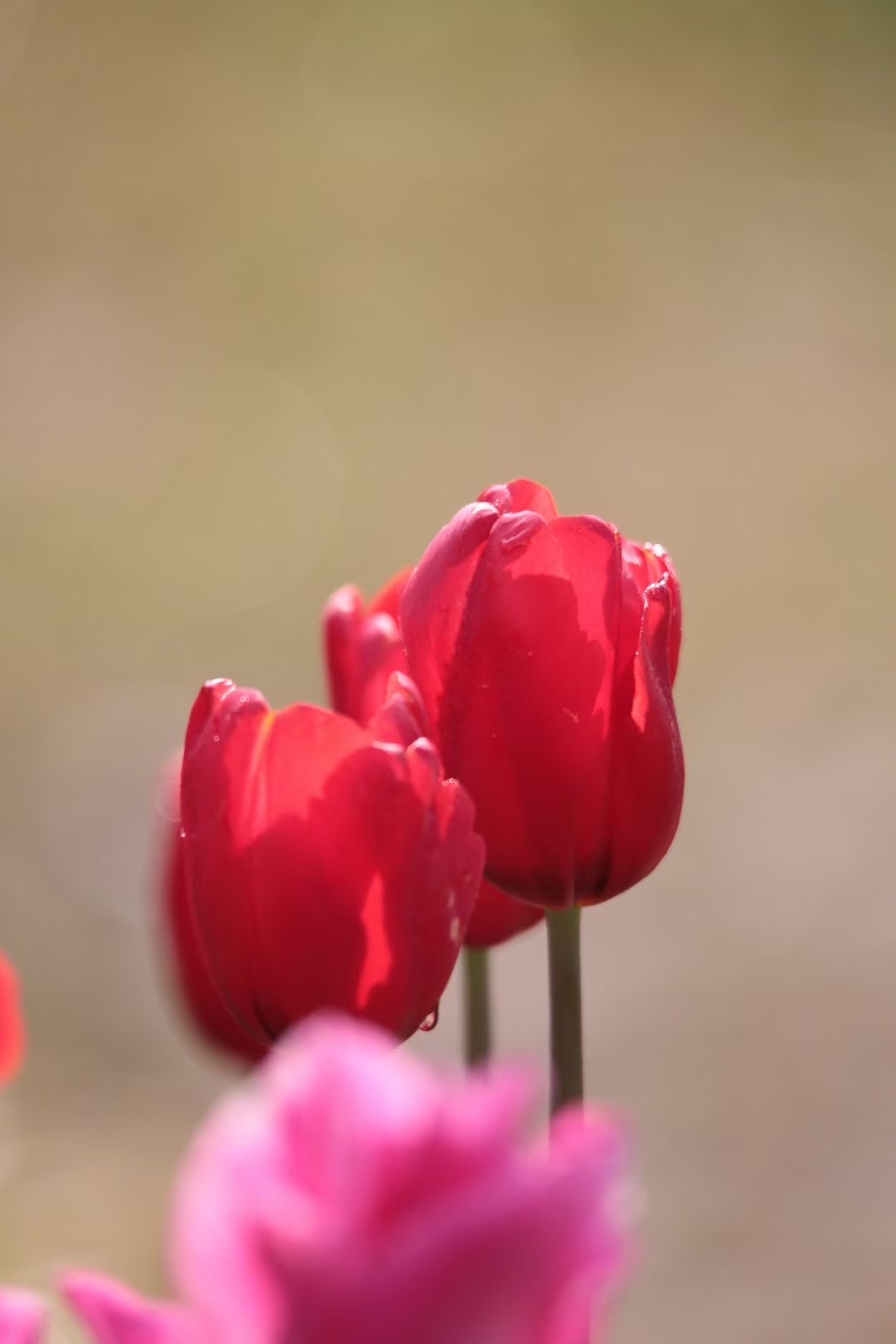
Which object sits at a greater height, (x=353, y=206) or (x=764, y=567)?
(x=353, y=206)

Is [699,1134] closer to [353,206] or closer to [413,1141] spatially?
[413,1141]

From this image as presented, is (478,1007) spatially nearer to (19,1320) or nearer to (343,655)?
(343,655)

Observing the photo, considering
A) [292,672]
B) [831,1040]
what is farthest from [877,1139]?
[292,672]

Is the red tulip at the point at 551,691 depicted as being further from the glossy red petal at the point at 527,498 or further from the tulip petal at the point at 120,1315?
the tulip petal at the point at 120,1315

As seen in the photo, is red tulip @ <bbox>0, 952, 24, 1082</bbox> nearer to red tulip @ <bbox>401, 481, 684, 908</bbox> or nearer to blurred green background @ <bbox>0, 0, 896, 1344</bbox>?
red tulip @ <bbox>401, 481, 684, 908</bbox>

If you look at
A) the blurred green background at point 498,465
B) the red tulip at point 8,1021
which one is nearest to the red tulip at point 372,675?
the red tulip at point 8,1021

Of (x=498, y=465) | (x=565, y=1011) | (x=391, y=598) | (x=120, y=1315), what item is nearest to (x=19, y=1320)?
(x=120, y=1315)
